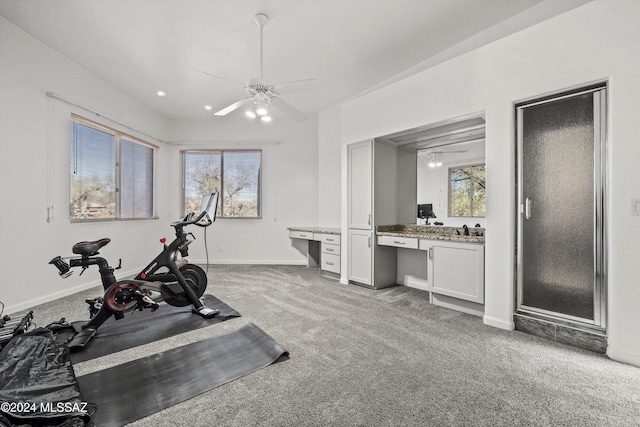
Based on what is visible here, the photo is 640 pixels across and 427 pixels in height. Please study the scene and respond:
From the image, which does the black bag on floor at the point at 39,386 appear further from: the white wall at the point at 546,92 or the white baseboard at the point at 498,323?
the white wall at the point at 546,92

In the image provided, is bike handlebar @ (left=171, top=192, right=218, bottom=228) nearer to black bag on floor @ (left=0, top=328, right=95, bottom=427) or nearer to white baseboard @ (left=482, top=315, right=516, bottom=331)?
black bag on floor @ (left=0, top=328, right=95, bottom=427)

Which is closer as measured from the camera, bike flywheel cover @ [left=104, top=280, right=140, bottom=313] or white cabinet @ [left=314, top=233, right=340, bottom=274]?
bike flywheel cover @ [left=104, top=280, right=140, bottom=313]

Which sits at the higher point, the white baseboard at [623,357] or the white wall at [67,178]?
the white wall at [67,178]

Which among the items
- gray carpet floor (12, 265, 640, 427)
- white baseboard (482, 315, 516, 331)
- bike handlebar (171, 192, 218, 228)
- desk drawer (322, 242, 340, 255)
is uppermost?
bike handlebar (171, 192, 218, 228)

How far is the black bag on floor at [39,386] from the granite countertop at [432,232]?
3.26m

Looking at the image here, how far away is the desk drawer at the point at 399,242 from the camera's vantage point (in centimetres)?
353

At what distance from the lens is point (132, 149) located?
491 cm

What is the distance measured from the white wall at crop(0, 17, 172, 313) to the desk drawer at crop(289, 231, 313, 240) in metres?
3.10

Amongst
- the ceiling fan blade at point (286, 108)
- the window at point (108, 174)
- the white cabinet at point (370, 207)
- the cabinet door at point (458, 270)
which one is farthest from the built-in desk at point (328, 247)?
the window at point (108, 174)

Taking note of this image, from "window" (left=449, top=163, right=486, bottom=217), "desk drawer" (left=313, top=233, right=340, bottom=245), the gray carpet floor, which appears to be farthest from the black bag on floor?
"window" (left=449, top=163, right=486, bottom=217)

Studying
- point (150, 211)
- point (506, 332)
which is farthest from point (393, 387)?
point (150, 211)

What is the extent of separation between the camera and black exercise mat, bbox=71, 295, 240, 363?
2.22m

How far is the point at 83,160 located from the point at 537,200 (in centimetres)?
559

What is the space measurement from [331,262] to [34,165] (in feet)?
13.2
